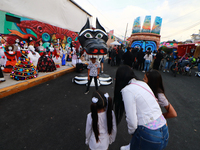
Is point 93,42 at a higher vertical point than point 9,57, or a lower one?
higher

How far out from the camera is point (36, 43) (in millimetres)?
8008

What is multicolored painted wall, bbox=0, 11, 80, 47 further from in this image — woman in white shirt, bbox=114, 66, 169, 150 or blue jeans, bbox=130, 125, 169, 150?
blue jeans, bbox=130, 125, 169, 150

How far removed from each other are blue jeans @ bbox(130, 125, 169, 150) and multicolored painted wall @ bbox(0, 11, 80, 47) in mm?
8020

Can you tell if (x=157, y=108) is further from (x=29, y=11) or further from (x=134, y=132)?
(x=29, y=11)

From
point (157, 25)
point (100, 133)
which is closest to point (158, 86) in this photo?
point (100, 133)

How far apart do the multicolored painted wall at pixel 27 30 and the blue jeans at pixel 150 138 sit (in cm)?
802

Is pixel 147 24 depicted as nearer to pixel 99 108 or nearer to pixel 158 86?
pixel 158 86

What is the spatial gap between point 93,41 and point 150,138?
3.36 meters

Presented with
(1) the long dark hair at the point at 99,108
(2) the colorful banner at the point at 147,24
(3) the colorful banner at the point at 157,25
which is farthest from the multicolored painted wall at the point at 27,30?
(3) the colorful banner at the point at 157,25

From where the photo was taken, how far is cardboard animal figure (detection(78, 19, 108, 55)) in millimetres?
3492

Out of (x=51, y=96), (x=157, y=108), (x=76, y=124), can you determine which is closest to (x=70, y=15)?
(x=51, y=96)

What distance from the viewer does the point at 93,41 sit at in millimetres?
3760

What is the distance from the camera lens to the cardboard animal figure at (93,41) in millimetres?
3492

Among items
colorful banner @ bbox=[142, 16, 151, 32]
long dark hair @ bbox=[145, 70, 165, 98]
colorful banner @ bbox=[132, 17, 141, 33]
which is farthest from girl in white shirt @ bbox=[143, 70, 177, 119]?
colorful banner @ bbox=[132, 17, 141, 33]
